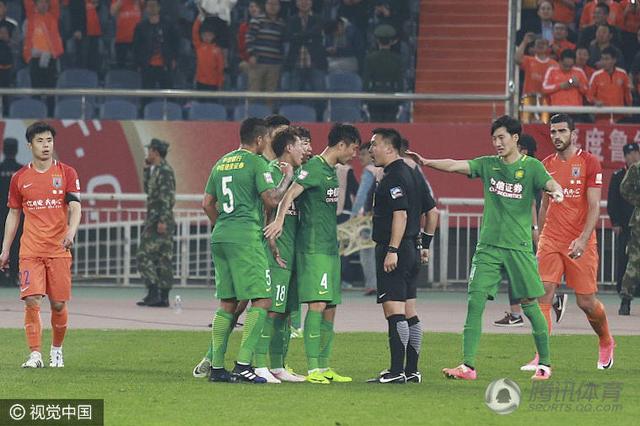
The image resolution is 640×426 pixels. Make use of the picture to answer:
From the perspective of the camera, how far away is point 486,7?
93.8 ft

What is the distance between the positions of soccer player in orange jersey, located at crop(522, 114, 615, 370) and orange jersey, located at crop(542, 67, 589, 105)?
32.9ft

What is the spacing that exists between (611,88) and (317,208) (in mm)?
12542

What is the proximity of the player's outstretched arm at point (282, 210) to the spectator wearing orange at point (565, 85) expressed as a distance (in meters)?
12.1

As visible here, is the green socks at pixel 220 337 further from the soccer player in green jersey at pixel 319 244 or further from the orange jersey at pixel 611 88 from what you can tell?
the orange jersey at pixel 611 88

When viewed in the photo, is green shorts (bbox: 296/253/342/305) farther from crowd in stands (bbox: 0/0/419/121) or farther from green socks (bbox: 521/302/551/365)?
crowd in stands (bbox: 0/0/419/121)

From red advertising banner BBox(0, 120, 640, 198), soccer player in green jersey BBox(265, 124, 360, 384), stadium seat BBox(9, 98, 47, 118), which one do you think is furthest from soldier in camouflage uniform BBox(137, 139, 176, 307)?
soccer player in green jersey BBox(265, 124, 360, 384)

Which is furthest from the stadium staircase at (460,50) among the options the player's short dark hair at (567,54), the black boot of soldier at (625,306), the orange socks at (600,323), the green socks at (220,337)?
the green socks at (220,337)

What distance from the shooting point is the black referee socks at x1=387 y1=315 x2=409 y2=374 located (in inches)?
493

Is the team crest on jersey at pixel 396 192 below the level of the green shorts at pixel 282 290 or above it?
above

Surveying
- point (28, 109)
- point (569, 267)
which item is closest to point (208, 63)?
point (28, 109)

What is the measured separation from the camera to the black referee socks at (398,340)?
12.5 meters

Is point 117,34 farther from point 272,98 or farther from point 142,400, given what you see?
point 142,400

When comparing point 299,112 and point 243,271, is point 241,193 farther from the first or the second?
point 299,112

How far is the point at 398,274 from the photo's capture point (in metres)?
12.6
